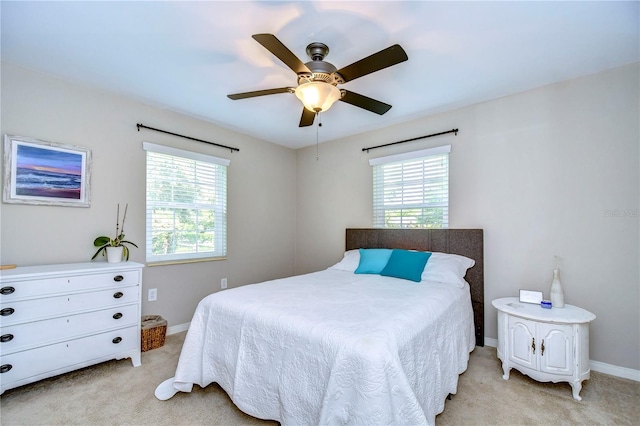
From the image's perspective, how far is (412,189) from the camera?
3430mm

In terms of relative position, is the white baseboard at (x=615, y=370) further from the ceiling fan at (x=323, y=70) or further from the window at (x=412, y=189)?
the ceiling fan at (x=323, y=70)

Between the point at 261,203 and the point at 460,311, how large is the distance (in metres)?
2.86

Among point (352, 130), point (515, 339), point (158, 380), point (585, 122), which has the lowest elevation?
point (158, 380)

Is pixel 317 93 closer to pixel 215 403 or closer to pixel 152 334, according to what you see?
pixel 215 403

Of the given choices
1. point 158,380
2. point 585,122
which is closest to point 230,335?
point 158,380

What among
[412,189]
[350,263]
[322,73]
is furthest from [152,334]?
[412,189]

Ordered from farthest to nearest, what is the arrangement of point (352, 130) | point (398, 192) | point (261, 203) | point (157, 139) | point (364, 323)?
point (261, 203), point (352, 130), point (398, 192), point (157, 139), point (364, 323)

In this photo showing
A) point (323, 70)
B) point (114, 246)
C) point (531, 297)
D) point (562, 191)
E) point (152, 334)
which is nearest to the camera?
point (323, 70)

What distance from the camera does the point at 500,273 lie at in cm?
284

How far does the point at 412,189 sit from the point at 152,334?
309 centimetres

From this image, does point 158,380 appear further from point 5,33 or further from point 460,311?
point 5,33

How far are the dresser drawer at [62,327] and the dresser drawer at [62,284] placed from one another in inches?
7.6

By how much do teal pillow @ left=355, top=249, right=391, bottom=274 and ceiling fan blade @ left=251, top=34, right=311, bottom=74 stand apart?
202 cm

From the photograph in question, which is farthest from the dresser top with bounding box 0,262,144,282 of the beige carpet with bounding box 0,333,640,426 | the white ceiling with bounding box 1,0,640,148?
the white ceiling with bounding box 1,0,640,148
